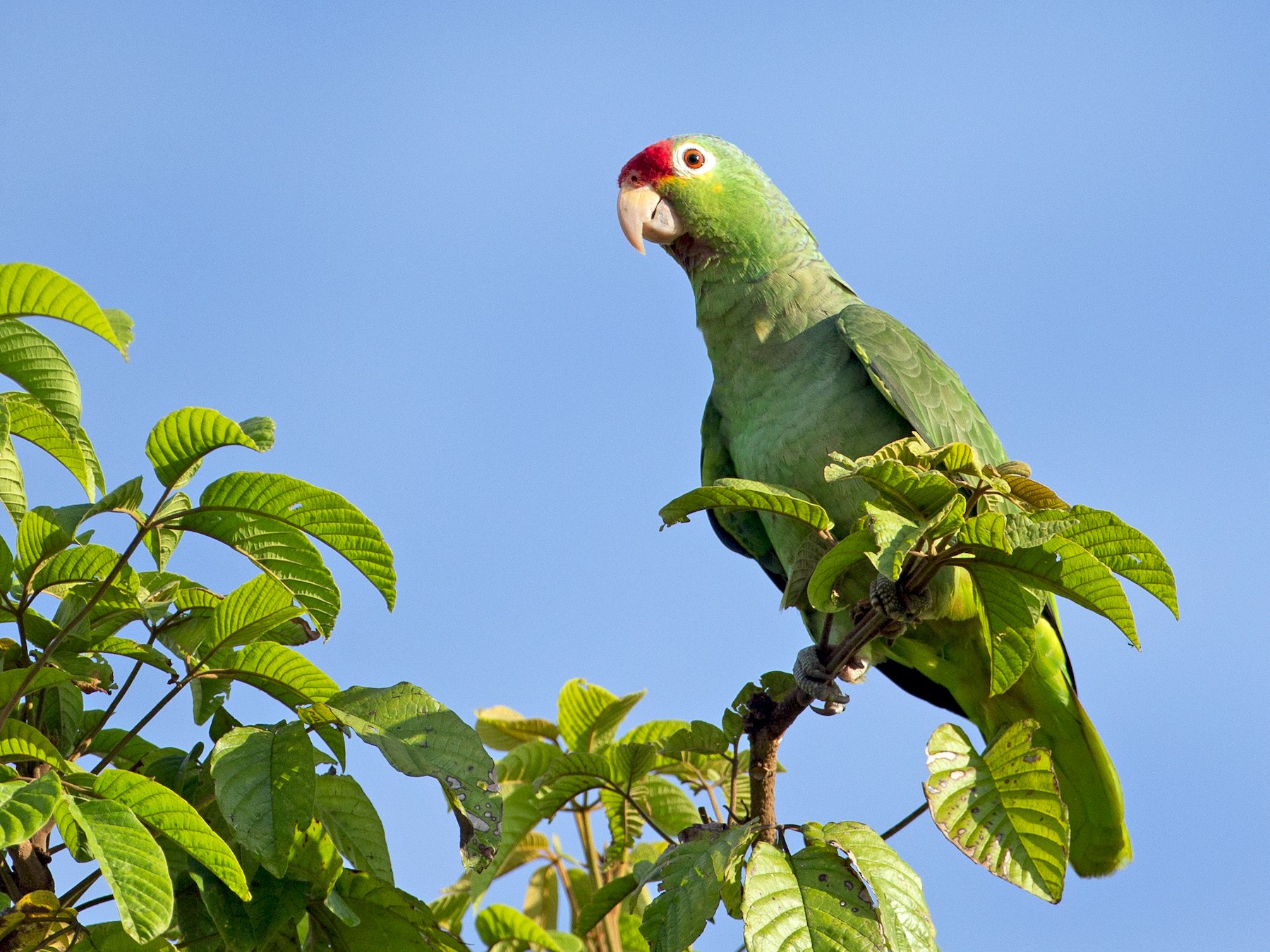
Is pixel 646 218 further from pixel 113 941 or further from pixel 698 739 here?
pixel 113 941

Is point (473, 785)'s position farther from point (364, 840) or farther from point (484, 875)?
point (484, 875)

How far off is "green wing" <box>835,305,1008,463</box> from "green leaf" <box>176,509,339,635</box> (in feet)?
6.23

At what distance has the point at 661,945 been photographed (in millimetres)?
1963

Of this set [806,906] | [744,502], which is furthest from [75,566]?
[806,906]

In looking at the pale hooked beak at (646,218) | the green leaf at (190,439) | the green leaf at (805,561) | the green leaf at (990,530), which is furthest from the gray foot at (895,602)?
the pale hooked beak at (646,218)

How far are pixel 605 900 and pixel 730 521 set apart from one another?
178cm

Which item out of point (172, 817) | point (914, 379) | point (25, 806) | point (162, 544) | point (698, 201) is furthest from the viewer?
point (698, 201)

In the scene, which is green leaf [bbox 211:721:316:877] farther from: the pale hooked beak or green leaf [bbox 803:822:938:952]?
the pale hooked beak

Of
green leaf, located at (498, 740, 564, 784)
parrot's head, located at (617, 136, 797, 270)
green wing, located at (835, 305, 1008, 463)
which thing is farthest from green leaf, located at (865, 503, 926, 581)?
parrot's head, located at (617, 136, 797, 270)

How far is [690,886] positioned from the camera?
78.6 inches

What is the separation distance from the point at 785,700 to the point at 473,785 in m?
0.95

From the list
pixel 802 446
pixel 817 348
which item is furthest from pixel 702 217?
pixel 802 446

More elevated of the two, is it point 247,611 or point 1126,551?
point 1126,551

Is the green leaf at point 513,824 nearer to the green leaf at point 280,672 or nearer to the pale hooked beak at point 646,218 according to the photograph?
the green leaf at point 280,672
